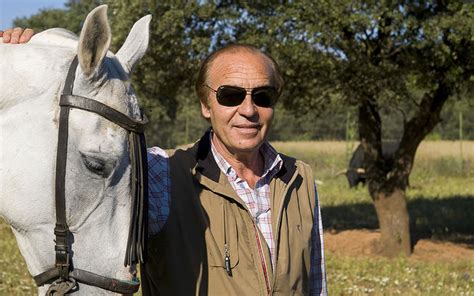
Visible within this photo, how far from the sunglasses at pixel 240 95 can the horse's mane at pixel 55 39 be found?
1.95 feet

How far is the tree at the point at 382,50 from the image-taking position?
7090mm

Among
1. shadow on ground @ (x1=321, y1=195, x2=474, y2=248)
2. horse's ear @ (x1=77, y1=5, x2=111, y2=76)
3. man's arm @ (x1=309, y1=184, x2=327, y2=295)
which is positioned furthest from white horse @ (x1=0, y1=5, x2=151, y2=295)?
shadow on ground @ (x1=321, y1=195, x2=474, y2=248)

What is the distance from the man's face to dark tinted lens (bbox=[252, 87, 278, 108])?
15mm

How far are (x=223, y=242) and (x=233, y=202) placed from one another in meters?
0.15

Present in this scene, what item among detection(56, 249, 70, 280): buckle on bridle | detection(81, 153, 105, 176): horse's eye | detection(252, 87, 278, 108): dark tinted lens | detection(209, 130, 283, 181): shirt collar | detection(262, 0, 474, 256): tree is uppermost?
detection(262, 0, 474, 256): tree

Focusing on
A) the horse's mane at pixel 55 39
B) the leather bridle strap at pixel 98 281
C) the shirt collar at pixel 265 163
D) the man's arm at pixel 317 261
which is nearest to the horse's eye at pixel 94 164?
the leather bridle strap at pixel 98 281

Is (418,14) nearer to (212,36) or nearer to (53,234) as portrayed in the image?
(212,36)

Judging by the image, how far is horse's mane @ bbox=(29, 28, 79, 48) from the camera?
79.7 inches

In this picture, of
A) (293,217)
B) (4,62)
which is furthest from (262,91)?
(4,62)

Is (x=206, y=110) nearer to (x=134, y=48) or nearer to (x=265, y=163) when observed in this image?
(x=265, y=163)

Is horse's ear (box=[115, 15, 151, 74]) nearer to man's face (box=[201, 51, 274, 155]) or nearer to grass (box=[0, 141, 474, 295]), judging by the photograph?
man's face (box=[201, 51, 274, 155])

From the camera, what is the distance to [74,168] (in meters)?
1.85

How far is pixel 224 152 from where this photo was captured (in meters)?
2.52

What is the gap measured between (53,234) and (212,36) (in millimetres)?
6665
